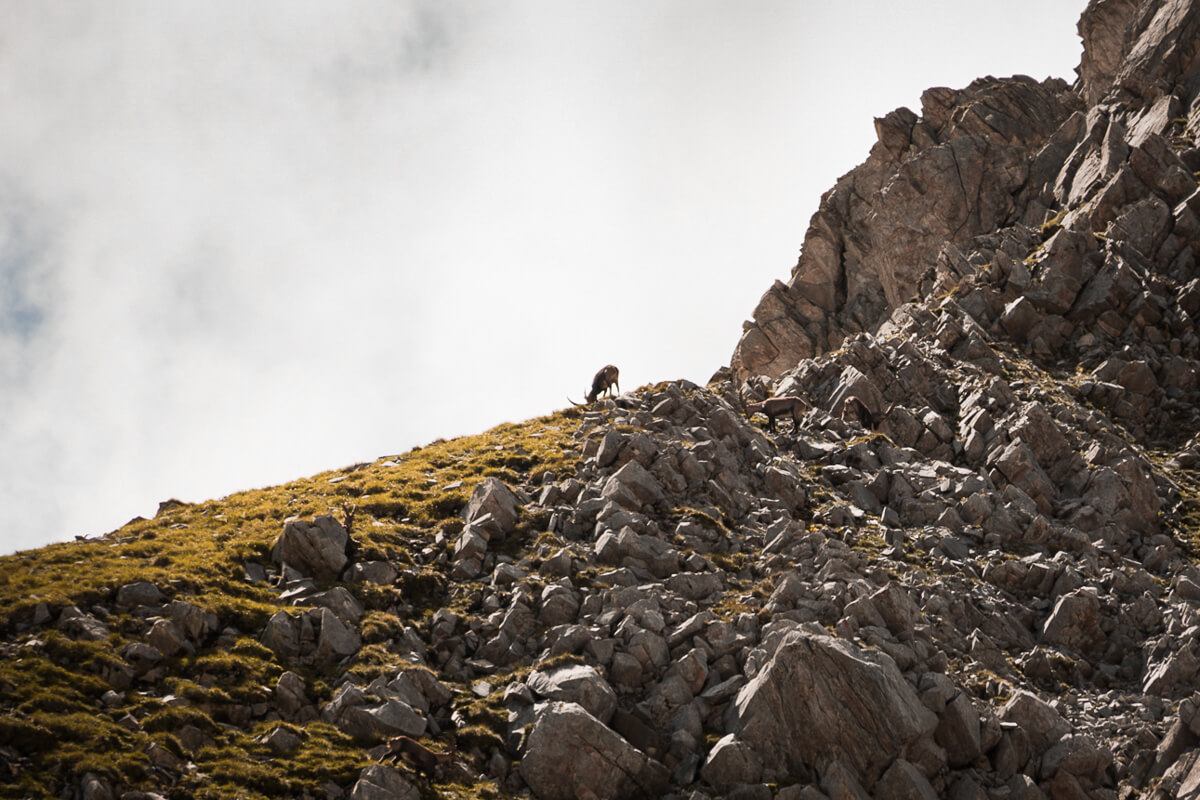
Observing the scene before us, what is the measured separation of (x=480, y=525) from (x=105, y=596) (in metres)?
11.2

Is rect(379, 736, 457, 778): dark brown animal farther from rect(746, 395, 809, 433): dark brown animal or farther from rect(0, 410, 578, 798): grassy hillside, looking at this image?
rect(746, 395, 809, 433): dark brown animal

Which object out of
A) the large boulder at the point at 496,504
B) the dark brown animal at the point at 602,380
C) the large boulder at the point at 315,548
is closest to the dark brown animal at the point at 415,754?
the large boulder at the point at 315,548

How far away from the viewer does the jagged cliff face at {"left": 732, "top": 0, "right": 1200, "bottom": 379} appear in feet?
193

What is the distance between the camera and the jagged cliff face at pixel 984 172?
193 ft

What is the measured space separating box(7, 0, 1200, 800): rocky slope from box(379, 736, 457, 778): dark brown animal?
0.40 ft

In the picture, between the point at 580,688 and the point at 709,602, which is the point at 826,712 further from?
the point at 580,688

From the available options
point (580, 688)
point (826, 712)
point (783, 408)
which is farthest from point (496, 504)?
point (783, 408)

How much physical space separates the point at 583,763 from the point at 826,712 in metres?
6.44

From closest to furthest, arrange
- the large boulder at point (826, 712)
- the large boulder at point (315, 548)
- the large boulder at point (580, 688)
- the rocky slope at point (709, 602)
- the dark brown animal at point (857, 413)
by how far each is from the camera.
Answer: the rocky slope at point (709, 602)
the large boulder at point (826, 712)
the large boulder at point (580, 688)
the large boulder at point (315, 548)
the dark brown animal at point (857, 413)

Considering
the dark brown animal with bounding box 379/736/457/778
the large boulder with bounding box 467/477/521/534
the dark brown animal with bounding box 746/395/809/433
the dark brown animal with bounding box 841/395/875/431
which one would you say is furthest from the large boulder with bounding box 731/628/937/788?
the dark brown animal with bounding box 841/395/875/431

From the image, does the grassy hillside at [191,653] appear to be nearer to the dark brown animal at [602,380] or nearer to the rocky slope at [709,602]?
the rocky slope at [709,602]

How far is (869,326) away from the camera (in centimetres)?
6919

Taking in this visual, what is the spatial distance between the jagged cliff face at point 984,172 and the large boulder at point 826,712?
40872 millimetres

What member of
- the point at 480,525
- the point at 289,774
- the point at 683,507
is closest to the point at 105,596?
the point at 289,774
